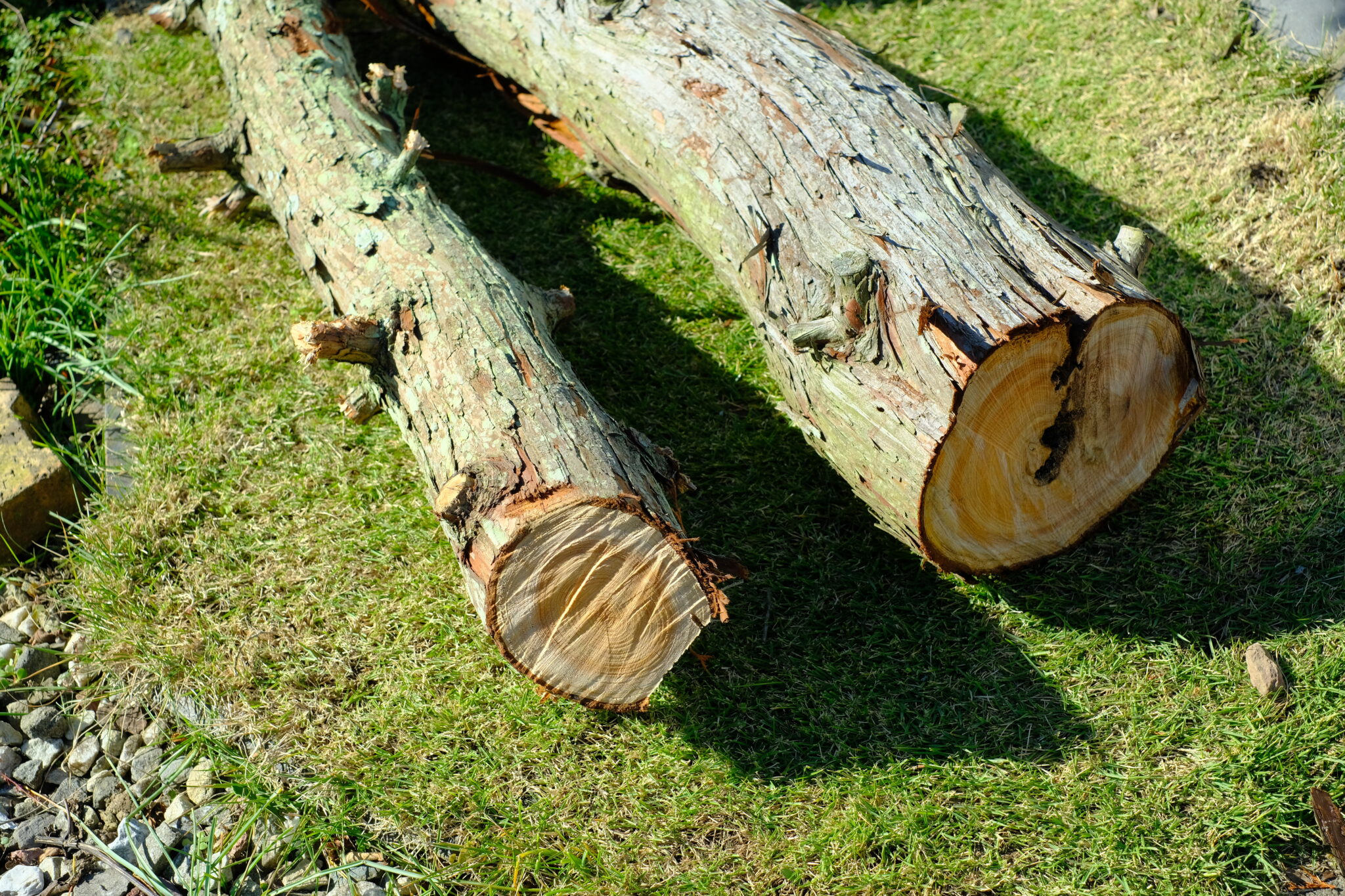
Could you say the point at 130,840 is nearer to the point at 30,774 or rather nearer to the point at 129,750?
the point at 129,750

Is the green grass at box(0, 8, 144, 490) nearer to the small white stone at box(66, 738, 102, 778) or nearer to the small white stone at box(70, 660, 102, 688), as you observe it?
the small white stone at box(70, 660, 102, 688)

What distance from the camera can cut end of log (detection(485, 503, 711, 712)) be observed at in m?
2.27

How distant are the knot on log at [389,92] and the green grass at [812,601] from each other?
62 centimetres

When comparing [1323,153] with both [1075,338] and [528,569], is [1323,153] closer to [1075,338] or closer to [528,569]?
[1075,338]

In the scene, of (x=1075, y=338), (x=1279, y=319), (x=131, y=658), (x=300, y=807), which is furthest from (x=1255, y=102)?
(x=131, y=658)

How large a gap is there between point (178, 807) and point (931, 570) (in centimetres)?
219

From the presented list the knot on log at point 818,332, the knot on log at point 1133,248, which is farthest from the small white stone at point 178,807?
the knot on log at point 1133,248

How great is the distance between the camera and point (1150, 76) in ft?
13.2

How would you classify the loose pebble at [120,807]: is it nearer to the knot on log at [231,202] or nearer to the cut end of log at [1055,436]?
the cut end of log at [1055,436]

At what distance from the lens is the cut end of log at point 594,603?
227 centimetres

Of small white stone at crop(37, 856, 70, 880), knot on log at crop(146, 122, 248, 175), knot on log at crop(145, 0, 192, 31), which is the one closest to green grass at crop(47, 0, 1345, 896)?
knot on log at crop(146, 122, 248, 175)

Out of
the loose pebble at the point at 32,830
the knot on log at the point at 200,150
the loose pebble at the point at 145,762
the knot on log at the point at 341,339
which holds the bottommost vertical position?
the loose pebble at the point at 32,830

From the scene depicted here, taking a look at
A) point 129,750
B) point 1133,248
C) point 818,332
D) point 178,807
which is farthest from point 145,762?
point 1133,248

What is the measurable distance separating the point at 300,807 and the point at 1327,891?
2482 mm
